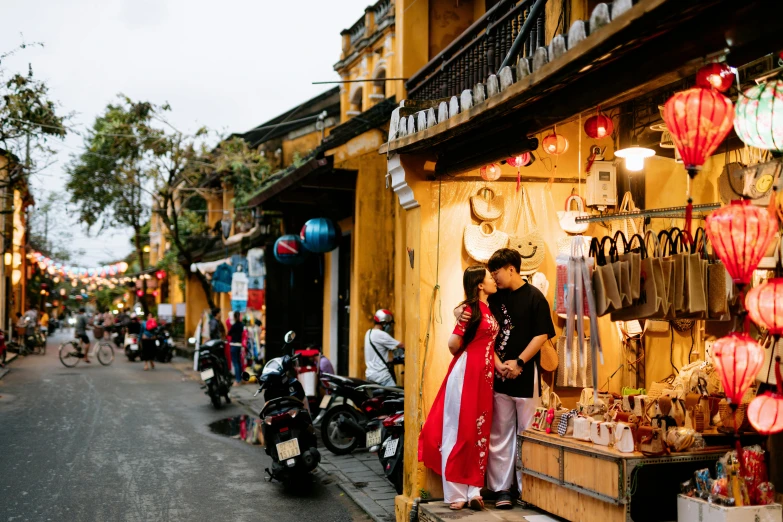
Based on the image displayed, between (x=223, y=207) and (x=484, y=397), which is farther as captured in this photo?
(x=223, y=207)

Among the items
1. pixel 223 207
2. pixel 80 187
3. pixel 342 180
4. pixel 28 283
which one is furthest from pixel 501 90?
pixel 28 283

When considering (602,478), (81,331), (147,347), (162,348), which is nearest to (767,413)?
(602,478)

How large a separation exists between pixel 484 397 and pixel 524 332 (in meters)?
0.69

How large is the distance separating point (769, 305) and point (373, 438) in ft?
20.1

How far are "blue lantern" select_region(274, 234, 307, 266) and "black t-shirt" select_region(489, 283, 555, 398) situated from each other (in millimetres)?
11663

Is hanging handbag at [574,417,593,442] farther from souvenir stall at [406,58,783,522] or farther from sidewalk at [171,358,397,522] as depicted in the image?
sidewalk at [171,358,397,522]

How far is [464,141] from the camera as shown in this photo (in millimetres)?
6648

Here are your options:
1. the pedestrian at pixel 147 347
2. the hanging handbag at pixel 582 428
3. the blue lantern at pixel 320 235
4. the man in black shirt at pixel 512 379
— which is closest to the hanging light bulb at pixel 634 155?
the man in black shirt at pixel 512 379

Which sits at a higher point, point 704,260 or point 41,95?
point 41,95

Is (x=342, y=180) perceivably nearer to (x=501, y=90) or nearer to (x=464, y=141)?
(x=464, y=141)

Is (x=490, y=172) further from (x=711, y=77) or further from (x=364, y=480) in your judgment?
(x=364, y=480)

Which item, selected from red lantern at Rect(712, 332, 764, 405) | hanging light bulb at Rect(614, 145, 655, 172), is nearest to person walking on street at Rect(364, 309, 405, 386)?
hanging light bulb at Rect(614, 145, 655, 172)

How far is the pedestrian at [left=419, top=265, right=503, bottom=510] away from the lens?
21.4 ft

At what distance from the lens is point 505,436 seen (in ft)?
22.4
